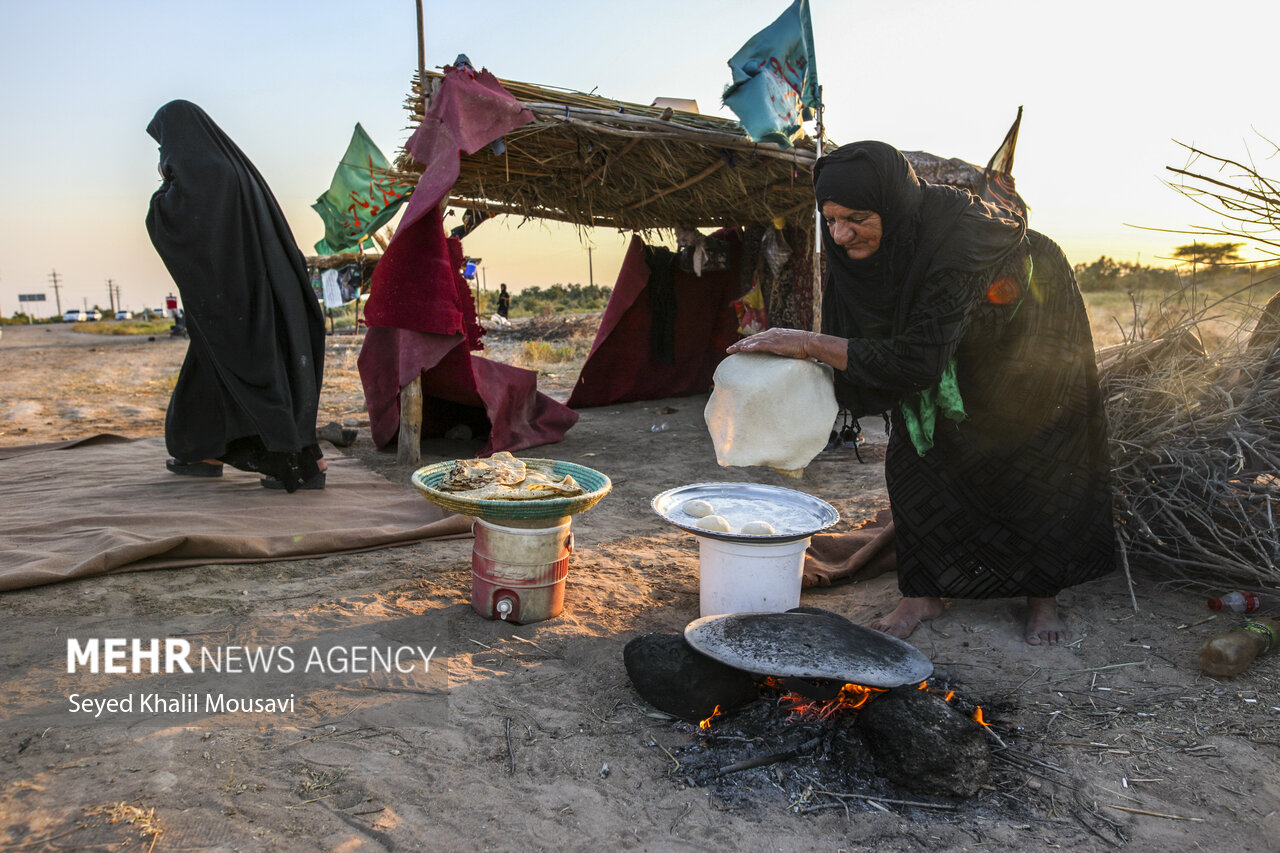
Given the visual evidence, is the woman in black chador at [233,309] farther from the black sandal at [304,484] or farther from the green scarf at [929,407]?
the green scarf at [929,407]

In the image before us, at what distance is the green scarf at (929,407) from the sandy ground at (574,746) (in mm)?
733

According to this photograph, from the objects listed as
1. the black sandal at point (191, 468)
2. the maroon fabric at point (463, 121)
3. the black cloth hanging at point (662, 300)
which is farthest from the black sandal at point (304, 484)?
the black cloth hanging at point (662, 300)

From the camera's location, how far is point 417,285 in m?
4.88

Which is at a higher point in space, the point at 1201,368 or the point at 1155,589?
the point at 1201,368

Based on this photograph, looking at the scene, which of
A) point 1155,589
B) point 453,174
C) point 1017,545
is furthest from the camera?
point 453,174

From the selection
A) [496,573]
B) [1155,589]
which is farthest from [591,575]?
[1155,589]

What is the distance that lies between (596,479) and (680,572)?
767 millimetres

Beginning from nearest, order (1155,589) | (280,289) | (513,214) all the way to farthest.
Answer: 1. (1155,589)
2. (280,289)
3. (513,214)

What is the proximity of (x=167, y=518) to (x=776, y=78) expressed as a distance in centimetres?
437

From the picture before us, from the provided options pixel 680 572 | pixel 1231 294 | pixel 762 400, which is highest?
pixel 1231 294

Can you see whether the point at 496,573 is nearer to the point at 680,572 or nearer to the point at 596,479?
the point at 596,479

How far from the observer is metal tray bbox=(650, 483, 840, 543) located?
8.39 ft

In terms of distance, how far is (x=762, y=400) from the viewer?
2.25 m

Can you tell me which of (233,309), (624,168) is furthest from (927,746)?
(624,168)
